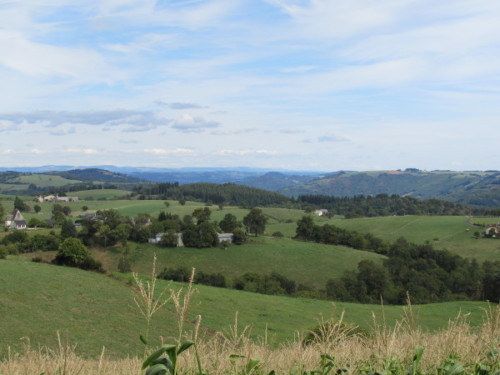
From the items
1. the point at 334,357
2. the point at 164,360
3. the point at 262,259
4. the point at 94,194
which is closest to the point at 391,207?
the point at 262,259

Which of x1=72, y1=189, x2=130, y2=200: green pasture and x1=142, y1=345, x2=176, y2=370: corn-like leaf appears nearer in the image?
x1=142, y1=345, x2=176, y2=370: corn-like leaf

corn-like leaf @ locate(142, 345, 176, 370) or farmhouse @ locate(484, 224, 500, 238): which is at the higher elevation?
corn-like leaf @ locate(142, 345, 176, 370)

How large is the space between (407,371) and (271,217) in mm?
137185

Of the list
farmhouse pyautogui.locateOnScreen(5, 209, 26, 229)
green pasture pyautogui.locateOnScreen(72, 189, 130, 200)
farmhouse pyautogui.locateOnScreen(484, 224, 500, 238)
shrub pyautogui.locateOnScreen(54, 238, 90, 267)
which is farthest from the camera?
green pasture pyautogui.locateOnScreen(72, 189, 130, 200)

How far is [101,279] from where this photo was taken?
1802 inches

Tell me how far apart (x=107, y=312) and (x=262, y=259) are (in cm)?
4301

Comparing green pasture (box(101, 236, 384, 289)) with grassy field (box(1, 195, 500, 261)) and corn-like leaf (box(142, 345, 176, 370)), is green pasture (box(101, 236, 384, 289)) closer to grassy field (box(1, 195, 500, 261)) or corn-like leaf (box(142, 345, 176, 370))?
grassy field (box(1, 195, 500, 261))

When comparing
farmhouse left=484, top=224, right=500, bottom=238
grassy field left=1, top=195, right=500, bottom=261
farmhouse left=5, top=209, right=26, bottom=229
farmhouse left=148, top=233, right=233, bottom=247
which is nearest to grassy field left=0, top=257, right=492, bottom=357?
farmhouse left=148, top=233, right=233, bottom=247

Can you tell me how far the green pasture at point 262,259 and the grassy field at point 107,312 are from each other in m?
20.9

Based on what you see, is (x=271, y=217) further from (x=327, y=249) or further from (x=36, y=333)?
(x=36, y=333)

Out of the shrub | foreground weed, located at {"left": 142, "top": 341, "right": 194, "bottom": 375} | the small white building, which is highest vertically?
foreground weed, located at {"left": 142, "top": 341, "right": 194, "bottom": 375}

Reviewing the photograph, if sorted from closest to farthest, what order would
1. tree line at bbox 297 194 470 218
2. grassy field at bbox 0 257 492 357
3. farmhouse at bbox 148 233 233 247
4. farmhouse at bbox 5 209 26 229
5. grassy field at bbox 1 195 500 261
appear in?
grassy field at bbox 0 257 492 357, farmhouse at bbox 148 233 233 247, grassy field at bbox 1 195 500 261, farmhouse at bbox 5 209 26 229, tree line at bbox 297 194 470 218

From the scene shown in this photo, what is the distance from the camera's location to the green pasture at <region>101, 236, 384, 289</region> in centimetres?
6950

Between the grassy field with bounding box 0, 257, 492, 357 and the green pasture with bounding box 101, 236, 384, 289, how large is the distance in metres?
20.9
